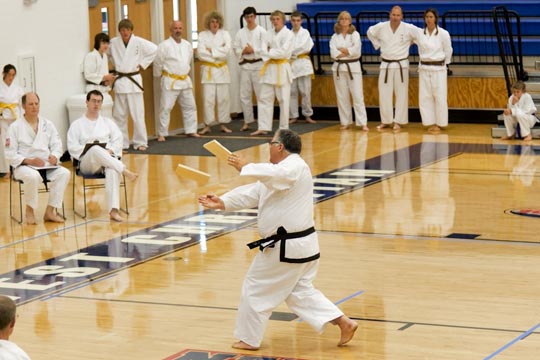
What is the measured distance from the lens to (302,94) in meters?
19.5

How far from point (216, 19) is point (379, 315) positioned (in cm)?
1063

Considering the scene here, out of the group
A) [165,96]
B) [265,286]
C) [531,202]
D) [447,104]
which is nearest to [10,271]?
[265,286]

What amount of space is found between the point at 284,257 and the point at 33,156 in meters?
5.18

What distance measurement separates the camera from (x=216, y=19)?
1811cm

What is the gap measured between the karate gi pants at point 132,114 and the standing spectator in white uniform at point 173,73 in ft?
2.28

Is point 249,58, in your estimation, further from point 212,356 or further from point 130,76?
point 212,356

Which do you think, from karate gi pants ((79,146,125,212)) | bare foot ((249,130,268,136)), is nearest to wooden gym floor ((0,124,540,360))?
karate gi pants ((79,146,125,212))

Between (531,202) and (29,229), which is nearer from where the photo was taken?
(29,229)

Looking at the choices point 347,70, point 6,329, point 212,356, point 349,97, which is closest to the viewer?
point 6,329

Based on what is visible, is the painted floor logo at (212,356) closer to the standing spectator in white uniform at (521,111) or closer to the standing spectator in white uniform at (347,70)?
the standing spectator in white uniform at (521,111)

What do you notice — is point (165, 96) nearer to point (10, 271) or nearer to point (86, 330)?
point (10, 271)

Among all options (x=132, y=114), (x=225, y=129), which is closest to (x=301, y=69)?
(x=225, y=129)

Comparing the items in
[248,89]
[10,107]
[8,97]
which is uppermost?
[8,97]

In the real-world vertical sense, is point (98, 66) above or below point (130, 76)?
above
